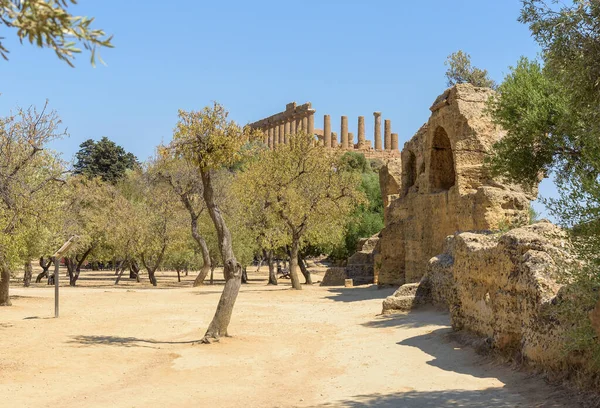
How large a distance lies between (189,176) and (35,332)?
18788 mm

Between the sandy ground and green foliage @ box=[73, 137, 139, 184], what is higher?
green foliage @ box=[73, 137, 139, 184]

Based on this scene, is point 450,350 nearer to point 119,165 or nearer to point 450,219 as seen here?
point 450,219

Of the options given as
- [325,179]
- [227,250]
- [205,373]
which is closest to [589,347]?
[205,373]

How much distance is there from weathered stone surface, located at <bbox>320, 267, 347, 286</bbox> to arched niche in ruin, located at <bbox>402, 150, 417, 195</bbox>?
6.66m

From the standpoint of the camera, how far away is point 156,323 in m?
16.3

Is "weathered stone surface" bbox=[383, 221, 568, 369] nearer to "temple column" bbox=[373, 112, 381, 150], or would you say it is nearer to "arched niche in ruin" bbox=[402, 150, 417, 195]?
"arched niche in ruin" bbox=[402, 150, 417, 195]

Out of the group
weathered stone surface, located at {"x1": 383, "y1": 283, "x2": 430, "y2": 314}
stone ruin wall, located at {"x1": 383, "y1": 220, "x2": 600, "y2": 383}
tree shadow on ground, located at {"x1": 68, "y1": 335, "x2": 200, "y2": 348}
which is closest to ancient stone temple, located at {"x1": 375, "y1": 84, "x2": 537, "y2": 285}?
weathered stone surface, located at {"x1": 383, "y1": 283, "x2": 430, "y2": 314}

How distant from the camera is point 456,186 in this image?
20.1m

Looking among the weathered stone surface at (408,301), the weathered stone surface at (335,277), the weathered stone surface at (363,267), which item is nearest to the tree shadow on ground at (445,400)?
the weathered stone surface at (408,301)

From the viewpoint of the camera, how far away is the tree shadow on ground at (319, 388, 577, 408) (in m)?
7.39

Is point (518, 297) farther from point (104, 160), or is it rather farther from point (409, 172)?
point (104, 160)

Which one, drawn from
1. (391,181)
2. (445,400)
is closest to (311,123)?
(391,181)

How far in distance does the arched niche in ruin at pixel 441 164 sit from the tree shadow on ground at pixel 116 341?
39.4 feet

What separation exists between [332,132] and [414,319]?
254 ft
